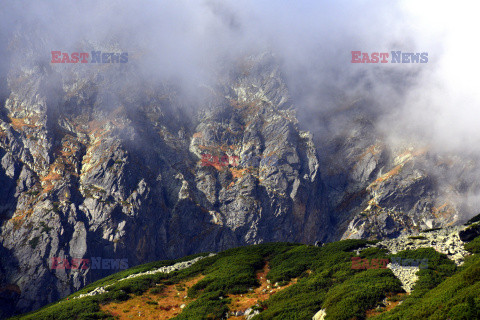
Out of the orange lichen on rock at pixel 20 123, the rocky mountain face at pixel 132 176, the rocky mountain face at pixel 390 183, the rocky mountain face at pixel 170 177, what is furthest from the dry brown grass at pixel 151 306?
the orange lichen on rock at pixel 20 123

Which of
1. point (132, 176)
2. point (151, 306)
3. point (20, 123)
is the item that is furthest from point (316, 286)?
point (20, 123)

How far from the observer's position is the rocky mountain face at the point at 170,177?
11125cm

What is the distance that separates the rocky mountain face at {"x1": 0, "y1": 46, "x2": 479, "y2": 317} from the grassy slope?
1524 inches

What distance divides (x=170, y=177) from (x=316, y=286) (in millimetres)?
88535

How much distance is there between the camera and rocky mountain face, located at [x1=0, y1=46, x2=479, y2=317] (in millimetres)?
111250

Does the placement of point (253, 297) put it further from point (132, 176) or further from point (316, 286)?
point (132, 176)

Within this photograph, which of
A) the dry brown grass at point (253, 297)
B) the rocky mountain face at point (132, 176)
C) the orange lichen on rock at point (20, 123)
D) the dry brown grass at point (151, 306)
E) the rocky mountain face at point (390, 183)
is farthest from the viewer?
the orange lichen on rock at point (20, 123)

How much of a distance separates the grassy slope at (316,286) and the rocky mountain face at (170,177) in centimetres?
3871

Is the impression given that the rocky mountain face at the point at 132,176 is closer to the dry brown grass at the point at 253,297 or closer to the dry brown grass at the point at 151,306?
the dry brown grass at the point at 151,306

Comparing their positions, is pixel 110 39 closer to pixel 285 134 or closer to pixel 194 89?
pixel 194 89

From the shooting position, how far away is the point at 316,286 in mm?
53719

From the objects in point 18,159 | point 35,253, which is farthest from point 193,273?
point 18,159

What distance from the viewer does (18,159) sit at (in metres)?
125

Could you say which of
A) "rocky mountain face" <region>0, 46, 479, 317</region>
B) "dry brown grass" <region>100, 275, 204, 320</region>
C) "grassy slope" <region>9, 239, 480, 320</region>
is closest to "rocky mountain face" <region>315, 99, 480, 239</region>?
"rocky mountain face" <region>0, 46, 479, 317</region>
